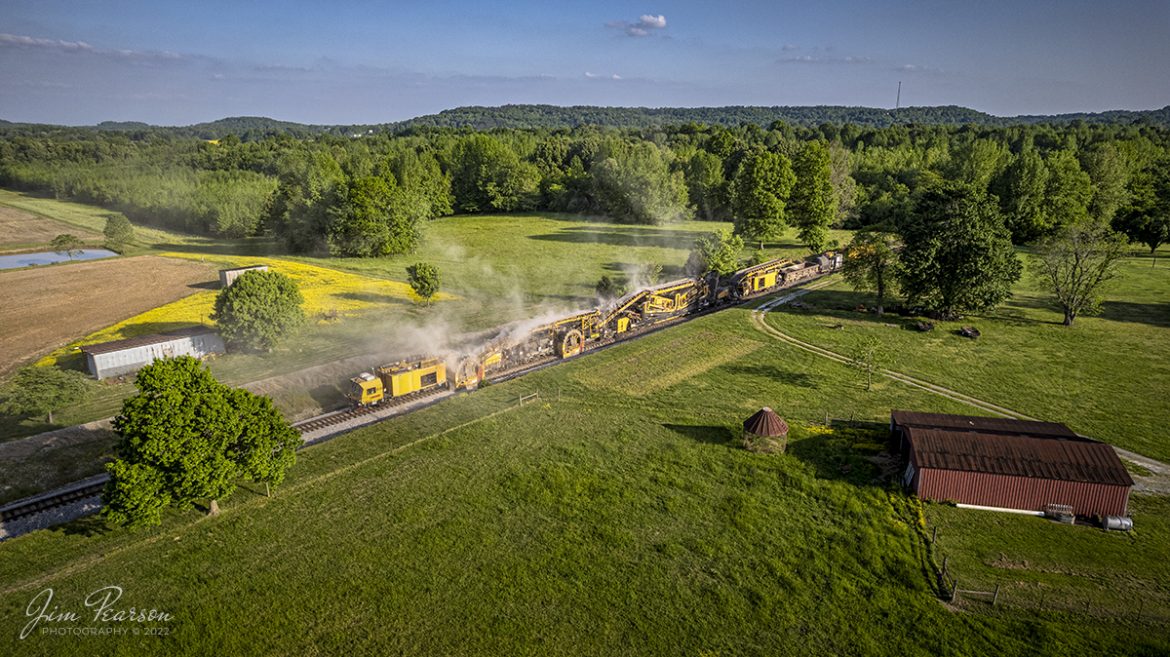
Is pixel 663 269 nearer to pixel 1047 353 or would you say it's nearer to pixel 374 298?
pixel 374 298

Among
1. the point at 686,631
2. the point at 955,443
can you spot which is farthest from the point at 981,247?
the point at 686,631

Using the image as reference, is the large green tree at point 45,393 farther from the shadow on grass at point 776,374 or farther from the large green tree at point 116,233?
the large green tree at point 116,233

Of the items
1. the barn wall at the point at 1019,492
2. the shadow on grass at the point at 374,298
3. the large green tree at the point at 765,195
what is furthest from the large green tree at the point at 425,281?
the large green tree at the point at 765,195

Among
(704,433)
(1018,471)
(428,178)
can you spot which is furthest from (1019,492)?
(428,178)

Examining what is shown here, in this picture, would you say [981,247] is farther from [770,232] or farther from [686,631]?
[686,631]

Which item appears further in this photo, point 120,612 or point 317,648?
point 120,612

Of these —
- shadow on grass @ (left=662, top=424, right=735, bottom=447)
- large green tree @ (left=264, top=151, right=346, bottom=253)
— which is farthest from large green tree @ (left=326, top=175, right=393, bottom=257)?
shadow on grass @ (left=662, top=424, right=735, bottom=447)
